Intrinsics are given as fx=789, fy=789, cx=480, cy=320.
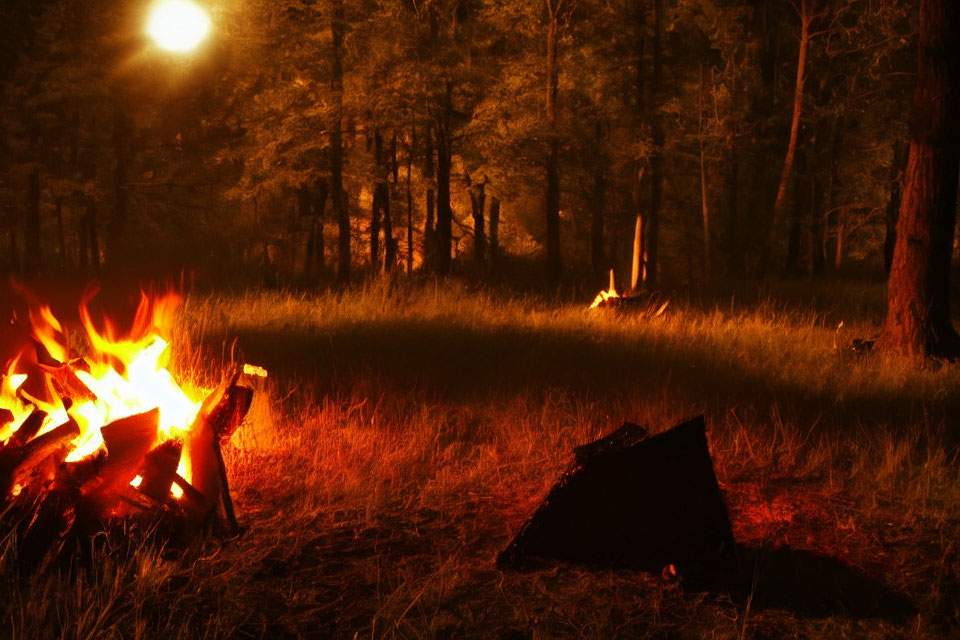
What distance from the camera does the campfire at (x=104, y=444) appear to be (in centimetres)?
353

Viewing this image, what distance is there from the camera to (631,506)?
12.4 feet

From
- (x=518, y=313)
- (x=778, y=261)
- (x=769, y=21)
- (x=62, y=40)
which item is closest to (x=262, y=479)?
(x=518, y=313)

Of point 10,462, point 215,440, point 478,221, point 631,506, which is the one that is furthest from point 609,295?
point 478,221

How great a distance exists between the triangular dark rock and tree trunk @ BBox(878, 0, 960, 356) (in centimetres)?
712

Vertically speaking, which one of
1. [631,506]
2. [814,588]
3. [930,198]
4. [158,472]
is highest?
[930,198]

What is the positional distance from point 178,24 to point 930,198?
959 centimetres

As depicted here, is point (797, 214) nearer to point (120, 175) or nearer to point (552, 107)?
point (552, 107)

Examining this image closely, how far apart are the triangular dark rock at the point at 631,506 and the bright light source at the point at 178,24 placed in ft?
28.3

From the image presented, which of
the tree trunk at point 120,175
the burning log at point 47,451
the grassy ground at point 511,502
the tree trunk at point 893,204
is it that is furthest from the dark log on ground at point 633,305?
the tree trunk at point 120,175

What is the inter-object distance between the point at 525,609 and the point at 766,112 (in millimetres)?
28661

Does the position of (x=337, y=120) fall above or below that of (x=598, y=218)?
above

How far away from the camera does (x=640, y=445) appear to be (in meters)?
3.75

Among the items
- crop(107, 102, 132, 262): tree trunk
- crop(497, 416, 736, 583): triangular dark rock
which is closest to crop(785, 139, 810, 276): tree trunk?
crop(107, 102, 132, 262): tree trunk

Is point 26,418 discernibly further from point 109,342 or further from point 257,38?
point 257,38
